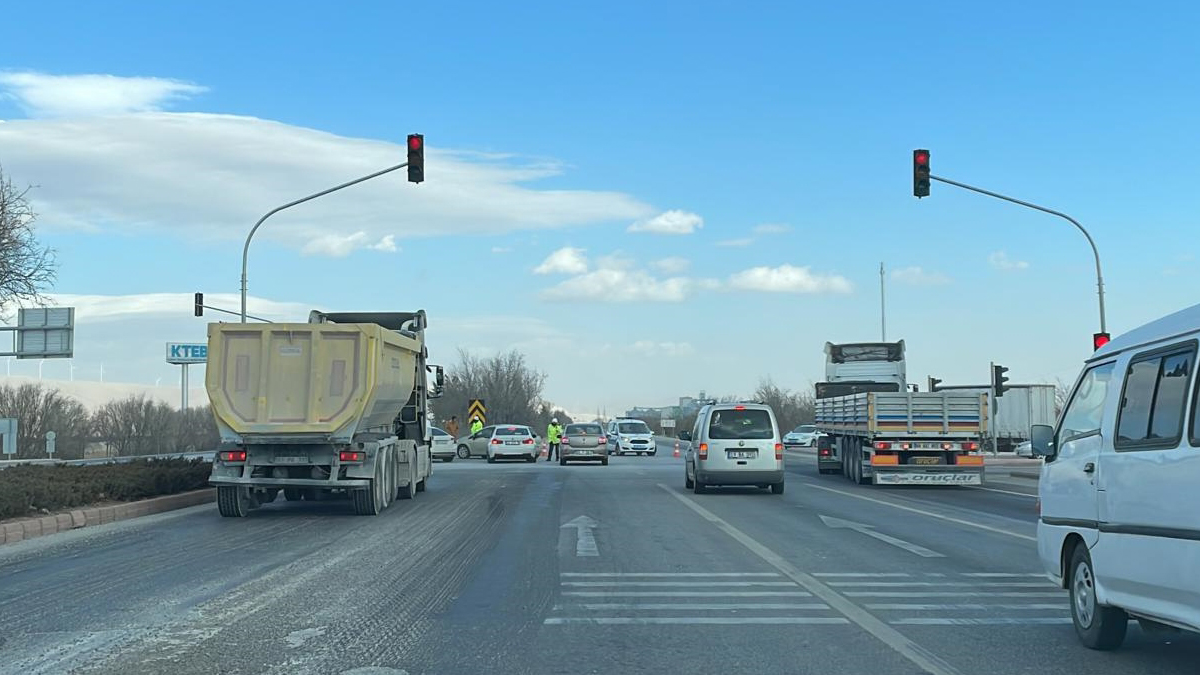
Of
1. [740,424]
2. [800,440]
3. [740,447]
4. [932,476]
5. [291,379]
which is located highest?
[291,379]

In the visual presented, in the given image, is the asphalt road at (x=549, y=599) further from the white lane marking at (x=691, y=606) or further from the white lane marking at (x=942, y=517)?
the white lane marking at (x=942, y=517)

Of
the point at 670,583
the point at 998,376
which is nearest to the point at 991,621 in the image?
the point at 670,583

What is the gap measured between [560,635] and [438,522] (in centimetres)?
952

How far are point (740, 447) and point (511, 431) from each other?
75.2ft

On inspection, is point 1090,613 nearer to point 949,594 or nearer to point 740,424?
point 949,594

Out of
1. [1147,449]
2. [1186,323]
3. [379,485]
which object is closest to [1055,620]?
[1147,449]

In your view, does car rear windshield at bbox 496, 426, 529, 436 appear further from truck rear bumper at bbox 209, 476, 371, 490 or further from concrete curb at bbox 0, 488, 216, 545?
truck rear bumper at bbox 209, 476, 371, 490

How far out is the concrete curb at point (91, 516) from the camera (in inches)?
585

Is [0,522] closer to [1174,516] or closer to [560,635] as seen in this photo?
[560,635]

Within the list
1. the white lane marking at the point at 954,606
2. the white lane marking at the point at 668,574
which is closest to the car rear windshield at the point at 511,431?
the white lane marking at the point at 668,574

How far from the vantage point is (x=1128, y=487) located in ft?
22.3

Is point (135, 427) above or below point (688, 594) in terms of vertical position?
above

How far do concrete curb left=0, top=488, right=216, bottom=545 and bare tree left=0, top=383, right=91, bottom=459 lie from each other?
171ft

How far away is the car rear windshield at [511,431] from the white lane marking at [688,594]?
34552mm
